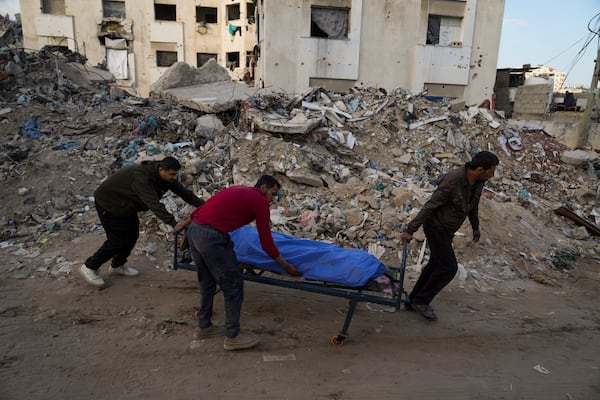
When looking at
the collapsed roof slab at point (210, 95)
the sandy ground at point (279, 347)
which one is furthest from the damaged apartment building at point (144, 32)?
the sandy ground at point (279, 347)

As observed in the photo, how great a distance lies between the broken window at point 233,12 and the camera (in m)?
26.3

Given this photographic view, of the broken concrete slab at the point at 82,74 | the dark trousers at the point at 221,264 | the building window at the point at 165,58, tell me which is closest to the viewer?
the dark trousers at the point at 221,264

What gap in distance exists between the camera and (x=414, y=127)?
9.65 metres

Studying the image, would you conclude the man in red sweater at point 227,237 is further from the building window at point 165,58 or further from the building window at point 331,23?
the building window at point 165,58

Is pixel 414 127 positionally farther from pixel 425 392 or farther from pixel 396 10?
pixel 396 10

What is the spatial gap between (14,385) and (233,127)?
640cm

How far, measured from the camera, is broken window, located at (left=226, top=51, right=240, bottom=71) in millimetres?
26516

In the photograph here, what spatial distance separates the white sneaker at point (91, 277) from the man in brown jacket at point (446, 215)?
310 cm

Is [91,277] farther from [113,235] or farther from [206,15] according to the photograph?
[206,15]

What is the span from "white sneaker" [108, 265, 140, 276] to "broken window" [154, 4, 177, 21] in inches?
1017

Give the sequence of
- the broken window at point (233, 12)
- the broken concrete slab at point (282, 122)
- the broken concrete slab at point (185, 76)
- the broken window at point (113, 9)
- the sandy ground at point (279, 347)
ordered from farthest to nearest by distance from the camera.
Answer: the broken window at point (233, 12) → the broken window at point (113, 9) → the broken concrete slab at point (185, 76) → the broken concrete slab at point (282, 122) → the sandy ground at point (279, 347)

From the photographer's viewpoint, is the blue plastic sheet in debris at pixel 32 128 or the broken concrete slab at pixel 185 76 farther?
the broken concrete slab at pixel 185 76

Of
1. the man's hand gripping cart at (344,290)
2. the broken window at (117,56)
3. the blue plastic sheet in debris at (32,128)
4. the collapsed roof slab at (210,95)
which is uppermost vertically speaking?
the broken window at (117,56)

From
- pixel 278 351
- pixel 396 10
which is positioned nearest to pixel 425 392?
pixel 278 351
